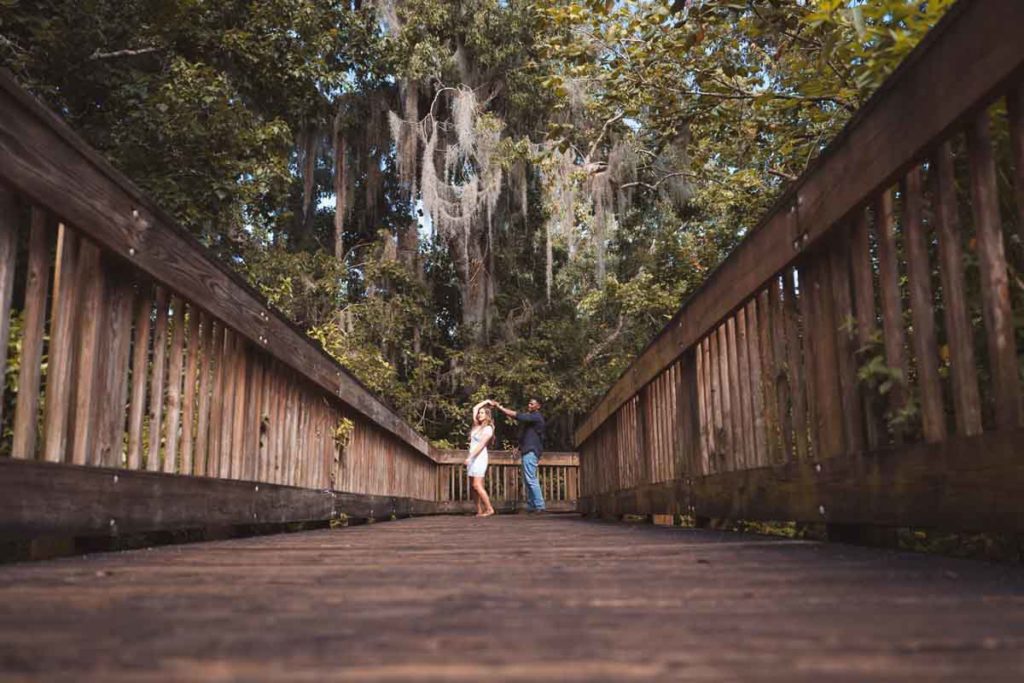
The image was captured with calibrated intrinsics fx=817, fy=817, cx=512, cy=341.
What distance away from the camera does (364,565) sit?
6.49 ft

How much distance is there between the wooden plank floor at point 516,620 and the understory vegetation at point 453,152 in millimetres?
3164

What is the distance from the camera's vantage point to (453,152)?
51.5 ft

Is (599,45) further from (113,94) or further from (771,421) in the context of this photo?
(771,421)

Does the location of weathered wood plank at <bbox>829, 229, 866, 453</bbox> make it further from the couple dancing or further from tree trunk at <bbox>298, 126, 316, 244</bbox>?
tree trunk at <bbox>298, 126, 316, 244</bbox>

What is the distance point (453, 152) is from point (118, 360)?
1370 centimetres

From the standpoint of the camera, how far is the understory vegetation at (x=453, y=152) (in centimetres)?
704

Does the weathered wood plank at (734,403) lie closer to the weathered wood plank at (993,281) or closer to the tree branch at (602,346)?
the weathered wood plank at (993,281)

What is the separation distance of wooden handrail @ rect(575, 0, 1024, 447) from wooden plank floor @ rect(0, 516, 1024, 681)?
1015 millimetres

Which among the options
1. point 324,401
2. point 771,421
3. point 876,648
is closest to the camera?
point 876,648

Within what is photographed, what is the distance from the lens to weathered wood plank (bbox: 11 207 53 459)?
1986 mm

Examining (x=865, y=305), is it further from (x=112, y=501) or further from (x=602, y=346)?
(x=602, y=346)

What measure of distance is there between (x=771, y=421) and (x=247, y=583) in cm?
213

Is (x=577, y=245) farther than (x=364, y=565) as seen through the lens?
Yes

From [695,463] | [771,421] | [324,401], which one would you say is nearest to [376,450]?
[324,401]
